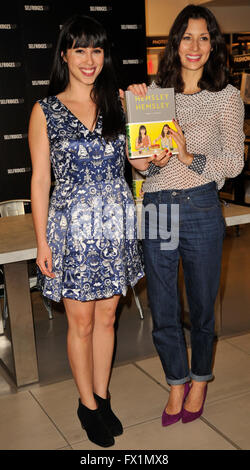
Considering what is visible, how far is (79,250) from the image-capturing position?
205 centimetres

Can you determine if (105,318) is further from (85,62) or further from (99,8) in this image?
(99,8)

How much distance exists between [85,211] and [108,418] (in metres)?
0.93

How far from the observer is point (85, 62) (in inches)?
76.7

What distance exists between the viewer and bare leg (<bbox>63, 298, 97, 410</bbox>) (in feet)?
6.89

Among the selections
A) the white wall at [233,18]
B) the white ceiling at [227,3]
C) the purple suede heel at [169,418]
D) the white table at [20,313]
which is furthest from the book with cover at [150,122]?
the white wall at [233,18]

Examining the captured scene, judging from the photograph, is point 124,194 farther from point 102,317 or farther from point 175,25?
point 175,25

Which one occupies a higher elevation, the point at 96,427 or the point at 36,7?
the point at 36,7

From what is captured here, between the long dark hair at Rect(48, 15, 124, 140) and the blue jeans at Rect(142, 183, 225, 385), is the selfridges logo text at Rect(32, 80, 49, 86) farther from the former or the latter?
the blue jeans at Rect(142, 183, 225, 385)

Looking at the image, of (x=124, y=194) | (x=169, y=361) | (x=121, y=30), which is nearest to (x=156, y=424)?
(x=169, y=361)

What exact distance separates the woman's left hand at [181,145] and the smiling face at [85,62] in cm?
36

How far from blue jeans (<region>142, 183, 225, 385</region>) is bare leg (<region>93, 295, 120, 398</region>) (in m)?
0.18

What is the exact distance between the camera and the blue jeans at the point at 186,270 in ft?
6.69

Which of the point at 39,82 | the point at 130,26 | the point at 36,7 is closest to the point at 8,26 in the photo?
the point at 36,7

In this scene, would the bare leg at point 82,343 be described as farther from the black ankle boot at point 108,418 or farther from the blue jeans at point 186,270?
the blue jeans at point 186,270
